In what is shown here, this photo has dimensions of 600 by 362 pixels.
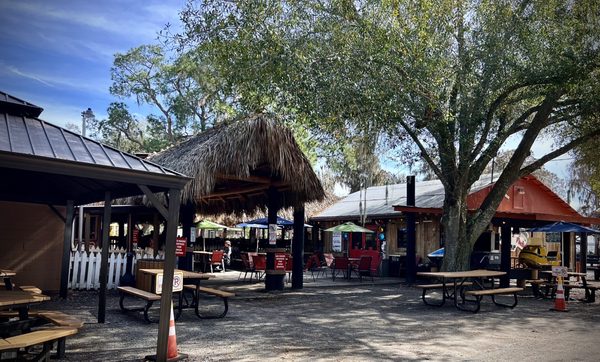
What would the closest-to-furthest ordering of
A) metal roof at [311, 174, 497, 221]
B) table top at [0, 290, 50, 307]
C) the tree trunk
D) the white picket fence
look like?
table top at [0, 290, 50, 307] → the white picket fence → the tree trunk → metal roof at [311, 174, 497, 221]

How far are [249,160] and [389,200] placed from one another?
14056 mm

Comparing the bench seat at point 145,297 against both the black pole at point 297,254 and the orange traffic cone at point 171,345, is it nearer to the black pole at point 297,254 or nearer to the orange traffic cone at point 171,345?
the orange traffic cone at point 171,345

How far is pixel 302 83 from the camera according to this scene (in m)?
12.0

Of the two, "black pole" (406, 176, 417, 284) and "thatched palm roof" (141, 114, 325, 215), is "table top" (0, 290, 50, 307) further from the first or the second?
"black pole" (406, 176, 417, 284)

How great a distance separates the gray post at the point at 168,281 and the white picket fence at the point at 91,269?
7.80 meters

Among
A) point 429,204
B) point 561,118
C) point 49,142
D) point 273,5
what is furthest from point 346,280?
point 49,142

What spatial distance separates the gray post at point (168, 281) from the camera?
20.9ft

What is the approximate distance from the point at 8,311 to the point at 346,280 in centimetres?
→ 1294

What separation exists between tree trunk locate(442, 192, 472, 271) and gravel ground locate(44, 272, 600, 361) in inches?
68.9

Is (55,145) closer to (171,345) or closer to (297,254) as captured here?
(171,345)

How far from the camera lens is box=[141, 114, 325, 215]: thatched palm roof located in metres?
12.8

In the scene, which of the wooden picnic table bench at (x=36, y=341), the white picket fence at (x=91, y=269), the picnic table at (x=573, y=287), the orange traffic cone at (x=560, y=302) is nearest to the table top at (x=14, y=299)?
the wooden picnic table bench at (x=36, y=341)

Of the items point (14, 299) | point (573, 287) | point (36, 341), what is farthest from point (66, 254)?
point (573, 287)

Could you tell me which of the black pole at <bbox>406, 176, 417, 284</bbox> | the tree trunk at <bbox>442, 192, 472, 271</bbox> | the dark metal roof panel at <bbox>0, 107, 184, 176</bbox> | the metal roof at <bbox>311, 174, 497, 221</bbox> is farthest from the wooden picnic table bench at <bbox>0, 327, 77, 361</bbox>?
the metal roof at <bbox>311, 174, 497, 221</bbox>
